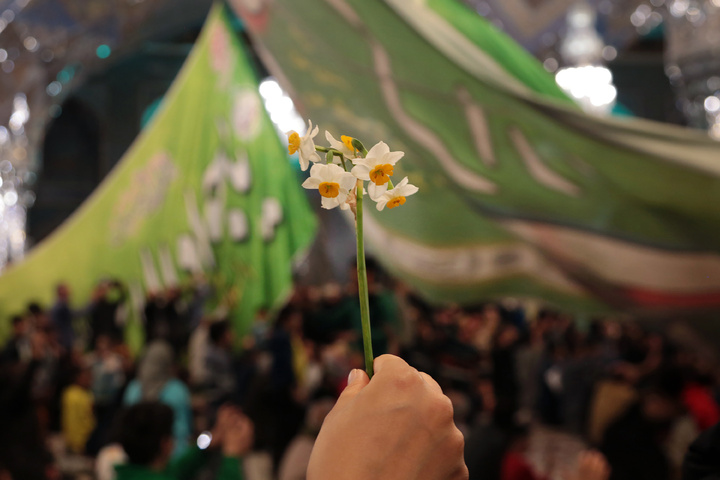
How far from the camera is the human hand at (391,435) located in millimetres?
610

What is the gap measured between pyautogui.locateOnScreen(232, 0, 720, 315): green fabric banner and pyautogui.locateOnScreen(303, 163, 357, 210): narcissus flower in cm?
172

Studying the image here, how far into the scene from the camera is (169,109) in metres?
4.81

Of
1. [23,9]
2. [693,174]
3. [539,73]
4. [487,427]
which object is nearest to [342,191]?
[693,174]

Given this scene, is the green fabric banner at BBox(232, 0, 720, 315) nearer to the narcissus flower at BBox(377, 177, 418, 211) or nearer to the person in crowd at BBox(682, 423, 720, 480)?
the person in crowd at BBox(682, 423, 720, 480)

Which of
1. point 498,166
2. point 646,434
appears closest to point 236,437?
point 498,166

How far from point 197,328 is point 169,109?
1.55 meters

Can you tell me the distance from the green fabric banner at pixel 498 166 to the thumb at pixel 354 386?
1702 millimetres

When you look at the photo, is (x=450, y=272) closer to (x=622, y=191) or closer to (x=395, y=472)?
(x=622, y=191)

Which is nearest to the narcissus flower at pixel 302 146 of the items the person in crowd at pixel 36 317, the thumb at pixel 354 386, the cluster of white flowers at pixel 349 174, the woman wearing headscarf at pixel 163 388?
the cluster of white flowers at pixel 349 174

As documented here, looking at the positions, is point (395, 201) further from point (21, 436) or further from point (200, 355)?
point (200, 355)

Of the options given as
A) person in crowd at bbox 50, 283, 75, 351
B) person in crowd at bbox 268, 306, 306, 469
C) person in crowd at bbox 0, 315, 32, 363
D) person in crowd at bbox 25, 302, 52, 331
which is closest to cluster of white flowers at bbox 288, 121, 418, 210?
person in crowd at bbox 268, 306, 306, 469

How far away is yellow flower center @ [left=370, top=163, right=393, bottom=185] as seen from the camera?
2.05ft

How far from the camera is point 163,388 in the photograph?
3.61m

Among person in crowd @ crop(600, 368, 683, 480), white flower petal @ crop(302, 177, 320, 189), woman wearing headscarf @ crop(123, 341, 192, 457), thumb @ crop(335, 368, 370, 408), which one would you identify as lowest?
person in crowd @ crop(600, 368, 683, 480)
